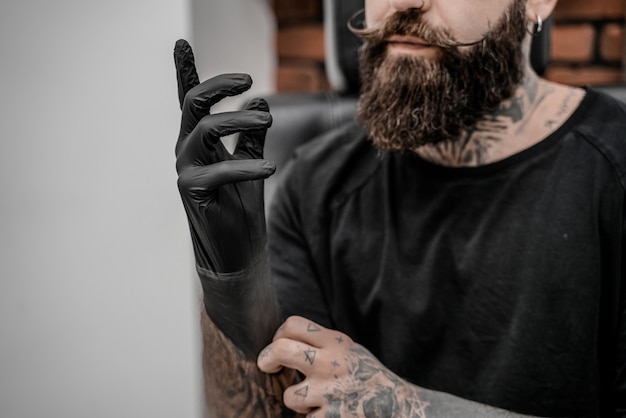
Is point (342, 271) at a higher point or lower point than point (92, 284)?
lower

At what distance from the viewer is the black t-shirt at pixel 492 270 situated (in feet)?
2.76

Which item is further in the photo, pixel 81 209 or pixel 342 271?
pixel 342 271

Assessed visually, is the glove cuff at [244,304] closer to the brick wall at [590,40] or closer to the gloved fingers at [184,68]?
the gloved fingers at [184,68]

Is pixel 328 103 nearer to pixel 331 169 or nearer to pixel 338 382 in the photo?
pixel 331 169

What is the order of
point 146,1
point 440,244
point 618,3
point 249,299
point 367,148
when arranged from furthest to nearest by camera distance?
point 618,3
point 367,148
point 440,244
point 249,299
point 146,1

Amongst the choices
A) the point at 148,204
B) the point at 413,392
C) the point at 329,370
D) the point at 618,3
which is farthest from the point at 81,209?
the point at 618,3

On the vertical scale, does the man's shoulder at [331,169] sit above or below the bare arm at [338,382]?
above

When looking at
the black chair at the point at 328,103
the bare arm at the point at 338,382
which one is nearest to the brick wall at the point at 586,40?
the black chair at the point at 328,103

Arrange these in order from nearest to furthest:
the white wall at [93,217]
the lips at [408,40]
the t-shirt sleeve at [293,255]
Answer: the white wall at [93,217]
the lips at [408,40]
the t-shirt sleeve at [293,255]

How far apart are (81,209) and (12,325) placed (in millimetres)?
111

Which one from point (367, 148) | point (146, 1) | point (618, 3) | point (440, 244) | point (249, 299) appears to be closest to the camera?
point (146, 1)

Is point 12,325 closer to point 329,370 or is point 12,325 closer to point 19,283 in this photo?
point 19,283

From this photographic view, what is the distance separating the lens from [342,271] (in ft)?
3.13

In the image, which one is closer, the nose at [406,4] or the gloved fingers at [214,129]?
the gloved fingers at [214,129]
